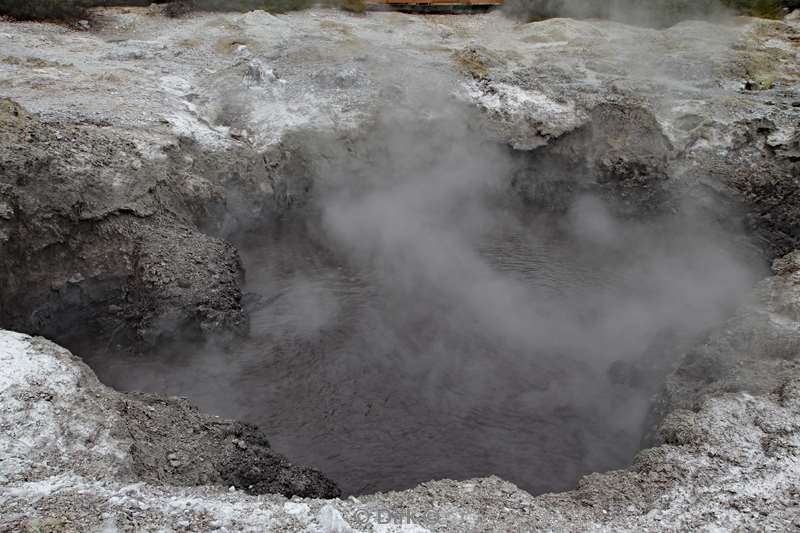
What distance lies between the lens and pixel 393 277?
9.39 metres

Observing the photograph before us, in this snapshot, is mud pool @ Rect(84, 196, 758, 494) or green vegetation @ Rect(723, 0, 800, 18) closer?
mud pool @ Rect(84, 196, 758, 494)

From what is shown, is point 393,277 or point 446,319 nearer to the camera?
point 446,319

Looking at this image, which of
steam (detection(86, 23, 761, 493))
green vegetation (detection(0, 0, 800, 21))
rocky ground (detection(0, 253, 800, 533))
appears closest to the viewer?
rocky ground (detection(0, 253, 800, 533))

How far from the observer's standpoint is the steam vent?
4715mm

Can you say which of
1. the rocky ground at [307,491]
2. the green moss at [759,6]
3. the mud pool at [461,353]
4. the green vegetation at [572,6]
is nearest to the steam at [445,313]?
the mud pool at [461,353]

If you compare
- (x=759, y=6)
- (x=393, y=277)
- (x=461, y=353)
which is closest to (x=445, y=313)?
(x=461, y=353)

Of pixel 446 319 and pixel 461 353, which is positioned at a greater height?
pixel 446 319

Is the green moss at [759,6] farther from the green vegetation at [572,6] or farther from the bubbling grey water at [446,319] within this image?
the bubbling grey water at [446,319]

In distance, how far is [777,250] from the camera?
9.66 metres

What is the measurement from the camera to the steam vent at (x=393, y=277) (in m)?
4.71

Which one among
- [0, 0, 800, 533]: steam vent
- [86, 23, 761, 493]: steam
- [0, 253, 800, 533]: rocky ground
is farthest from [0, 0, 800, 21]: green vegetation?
[0, 253, 800, 533]: rocky ground

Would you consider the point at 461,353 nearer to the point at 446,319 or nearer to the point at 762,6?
the point at 446,319

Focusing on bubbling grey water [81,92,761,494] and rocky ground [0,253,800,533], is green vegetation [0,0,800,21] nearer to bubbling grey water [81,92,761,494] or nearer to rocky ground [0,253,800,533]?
bubbling grey water [81,92,761,494]

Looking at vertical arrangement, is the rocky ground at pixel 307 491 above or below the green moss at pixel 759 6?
below
